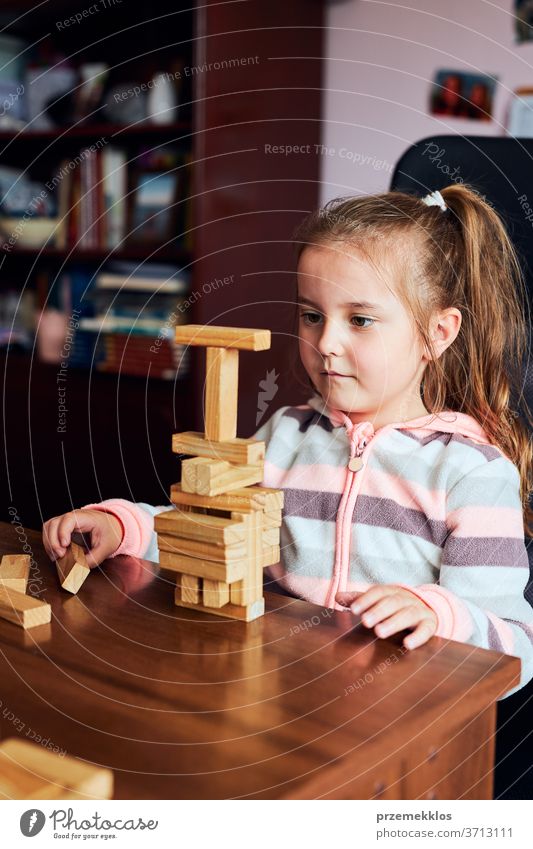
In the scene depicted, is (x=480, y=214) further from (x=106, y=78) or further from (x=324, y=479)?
(x=106, y=78)

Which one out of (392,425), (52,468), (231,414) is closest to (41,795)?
(231,414)

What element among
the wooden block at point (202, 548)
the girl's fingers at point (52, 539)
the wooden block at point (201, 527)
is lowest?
the girl's fingers at point (52, 539)

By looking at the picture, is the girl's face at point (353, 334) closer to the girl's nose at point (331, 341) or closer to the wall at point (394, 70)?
the girl's nose at point (331, 341)

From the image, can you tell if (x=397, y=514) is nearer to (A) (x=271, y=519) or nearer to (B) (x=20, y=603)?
(A) (x=271, y=519)

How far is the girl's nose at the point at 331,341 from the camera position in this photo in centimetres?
109

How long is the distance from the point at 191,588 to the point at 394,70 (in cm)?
194

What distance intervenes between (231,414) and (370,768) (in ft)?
1.04

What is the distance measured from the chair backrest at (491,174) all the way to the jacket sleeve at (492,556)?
0.28 meters

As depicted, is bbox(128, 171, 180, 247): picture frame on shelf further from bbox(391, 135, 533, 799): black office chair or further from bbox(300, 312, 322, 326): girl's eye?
bbox(300, 312, 322, 326): girl's eye

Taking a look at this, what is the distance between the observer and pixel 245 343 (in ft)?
2.59

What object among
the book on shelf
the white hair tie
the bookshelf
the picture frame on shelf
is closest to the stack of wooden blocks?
the white hair tie

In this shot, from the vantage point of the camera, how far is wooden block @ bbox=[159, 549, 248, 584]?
2.59 feet

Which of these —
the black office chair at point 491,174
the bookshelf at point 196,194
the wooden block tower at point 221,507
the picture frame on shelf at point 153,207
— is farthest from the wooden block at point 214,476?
the picture frame on shelf at point 153,207

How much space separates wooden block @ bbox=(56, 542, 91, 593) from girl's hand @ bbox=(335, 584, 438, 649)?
25 centimetres
